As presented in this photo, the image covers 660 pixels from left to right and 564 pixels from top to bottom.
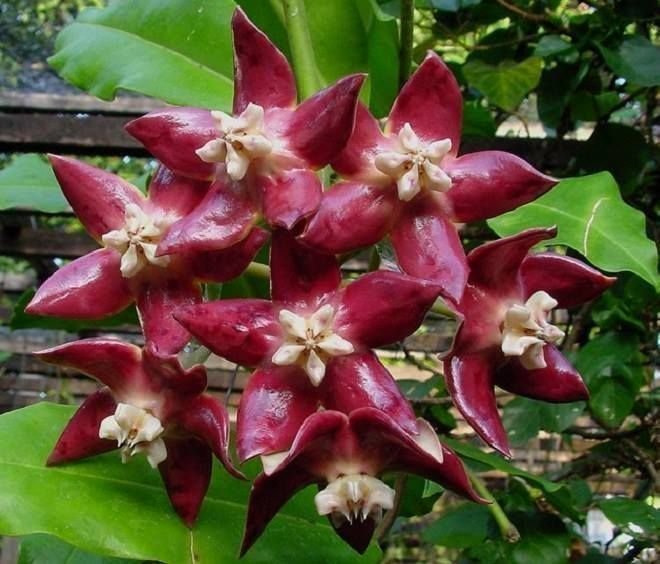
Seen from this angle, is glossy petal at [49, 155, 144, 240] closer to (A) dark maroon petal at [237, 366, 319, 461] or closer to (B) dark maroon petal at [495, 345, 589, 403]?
(A) dark maroon petal at [237, 366, 319, 461]

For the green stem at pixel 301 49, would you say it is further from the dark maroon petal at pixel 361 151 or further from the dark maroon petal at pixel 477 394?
the dark maroon petal at pixel 477 394

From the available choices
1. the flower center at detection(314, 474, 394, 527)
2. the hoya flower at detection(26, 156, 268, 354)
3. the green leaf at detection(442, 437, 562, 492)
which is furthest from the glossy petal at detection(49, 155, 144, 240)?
the green leaf at detection(442, 437, 562, 492)

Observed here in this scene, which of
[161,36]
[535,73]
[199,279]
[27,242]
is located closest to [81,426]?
[199,279]

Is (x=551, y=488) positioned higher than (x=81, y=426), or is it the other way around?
(x=81, y=426)

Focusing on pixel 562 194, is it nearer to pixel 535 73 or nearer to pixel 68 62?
pixel 68 62

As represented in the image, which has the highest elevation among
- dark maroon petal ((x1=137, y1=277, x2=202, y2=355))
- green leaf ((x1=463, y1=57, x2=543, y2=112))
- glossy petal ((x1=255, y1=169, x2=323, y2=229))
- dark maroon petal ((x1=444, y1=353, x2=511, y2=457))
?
glossy petal ((x1=255, y1=169, x2=323, y2=229))

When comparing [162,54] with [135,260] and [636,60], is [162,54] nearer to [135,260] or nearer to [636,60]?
[135,260]

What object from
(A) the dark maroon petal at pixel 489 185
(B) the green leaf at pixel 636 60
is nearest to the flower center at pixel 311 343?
(A) the dark maroon petal at pixel 489 185
